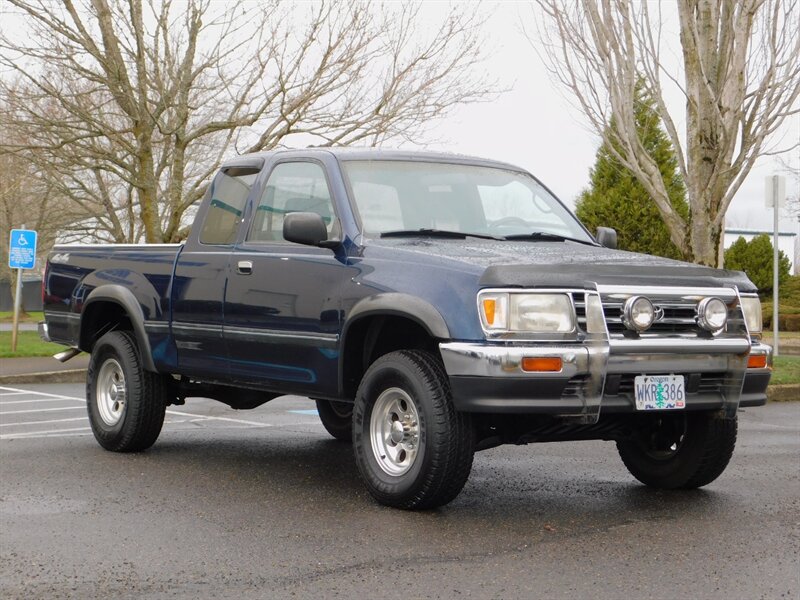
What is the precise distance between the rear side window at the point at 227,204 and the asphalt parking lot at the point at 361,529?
154 centimetres

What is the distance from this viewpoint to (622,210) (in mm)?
29328

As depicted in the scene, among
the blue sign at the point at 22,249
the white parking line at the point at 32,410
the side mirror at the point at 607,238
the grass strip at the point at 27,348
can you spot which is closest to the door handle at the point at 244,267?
the side mirror at the point at 607,238

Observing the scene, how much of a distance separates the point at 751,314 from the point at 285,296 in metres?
2.68

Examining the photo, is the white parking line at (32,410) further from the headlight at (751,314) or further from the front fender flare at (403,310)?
the headlight at (751,314)

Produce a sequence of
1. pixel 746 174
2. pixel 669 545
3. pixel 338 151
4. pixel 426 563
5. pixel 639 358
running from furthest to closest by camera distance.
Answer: pixel 746 174 → pixel 338 151 → pixel 639 358 → pixel 669 545 → pixel 426 563

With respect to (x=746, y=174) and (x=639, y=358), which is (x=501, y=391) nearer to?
(x=639, y=358)

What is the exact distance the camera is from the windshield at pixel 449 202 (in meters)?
7.27

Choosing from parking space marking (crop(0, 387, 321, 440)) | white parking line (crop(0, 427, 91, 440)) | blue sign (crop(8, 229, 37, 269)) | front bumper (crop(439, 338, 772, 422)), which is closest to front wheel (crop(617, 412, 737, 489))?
front bumper (crop(439, 338, 772, 422))

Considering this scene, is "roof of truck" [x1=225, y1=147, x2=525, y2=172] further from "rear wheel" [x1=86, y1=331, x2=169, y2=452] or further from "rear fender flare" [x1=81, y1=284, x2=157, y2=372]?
"rear wheel" [x1=86, y1=331, x2=169, y2=452]

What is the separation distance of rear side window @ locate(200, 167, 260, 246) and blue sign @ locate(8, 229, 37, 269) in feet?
47.4

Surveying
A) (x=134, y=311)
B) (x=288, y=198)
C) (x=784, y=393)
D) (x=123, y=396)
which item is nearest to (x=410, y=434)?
(x=288, y=198)

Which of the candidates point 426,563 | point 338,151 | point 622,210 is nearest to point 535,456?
point 338,151

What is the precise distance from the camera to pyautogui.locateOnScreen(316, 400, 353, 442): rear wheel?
9281mm

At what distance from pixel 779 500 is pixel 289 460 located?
3.30 m
